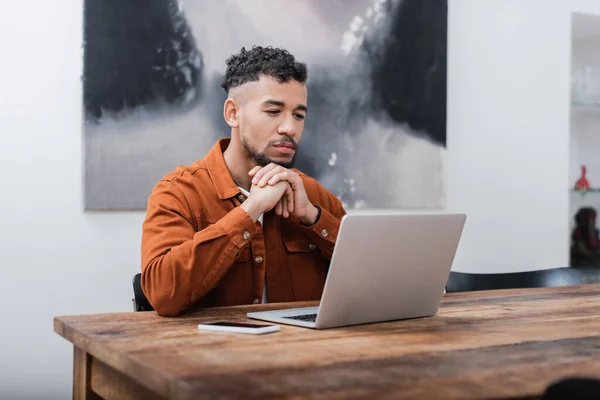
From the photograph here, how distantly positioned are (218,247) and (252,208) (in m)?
0.14

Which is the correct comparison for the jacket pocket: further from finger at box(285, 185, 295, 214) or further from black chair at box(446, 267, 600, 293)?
black chair at box(446, 267, 600, 293)

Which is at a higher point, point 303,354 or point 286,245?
point 286,245

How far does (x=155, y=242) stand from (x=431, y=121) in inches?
82.8

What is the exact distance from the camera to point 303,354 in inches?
48.9

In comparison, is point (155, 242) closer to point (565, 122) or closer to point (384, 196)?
point (384, 196)

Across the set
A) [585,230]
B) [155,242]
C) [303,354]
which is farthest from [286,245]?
[585,230]

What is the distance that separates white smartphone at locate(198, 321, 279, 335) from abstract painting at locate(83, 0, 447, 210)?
1568 millimetres

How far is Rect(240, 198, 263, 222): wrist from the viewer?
1.86 metres

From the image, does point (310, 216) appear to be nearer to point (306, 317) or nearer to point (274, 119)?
point (274, 119)

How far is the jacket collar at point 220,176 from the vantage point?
6.94 feet

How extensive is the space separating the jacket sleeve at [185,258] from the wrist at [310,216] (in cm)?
25

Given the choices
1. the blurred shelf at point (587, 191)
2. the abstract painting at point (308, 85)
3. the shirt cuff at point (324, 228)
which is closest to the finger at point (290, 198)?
the shirt cuff at point (324, 228)

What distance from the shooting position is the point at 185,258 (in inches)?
69.9

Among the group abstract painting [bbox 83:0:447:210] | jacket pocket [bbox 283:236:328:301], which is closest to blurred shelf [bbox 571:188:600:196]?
abstract painting [bbox 83:0:447:210]
